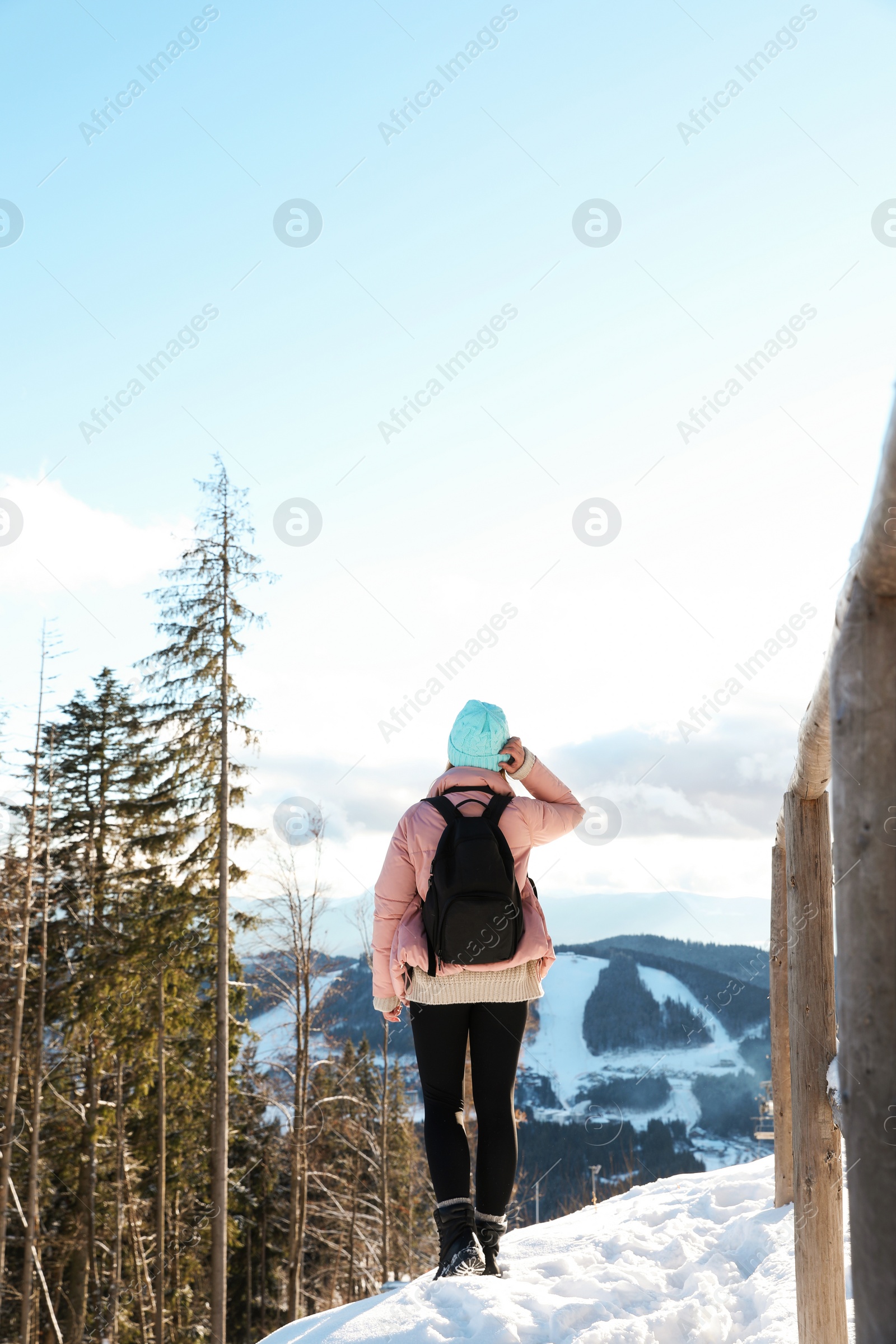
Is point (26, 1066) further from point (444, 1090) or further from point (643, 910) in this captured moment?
point (643, 910)

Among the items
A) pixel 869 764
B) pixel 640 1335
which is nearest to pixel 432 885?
pixel 640 1335

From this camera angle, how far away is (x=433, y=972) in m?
3.54

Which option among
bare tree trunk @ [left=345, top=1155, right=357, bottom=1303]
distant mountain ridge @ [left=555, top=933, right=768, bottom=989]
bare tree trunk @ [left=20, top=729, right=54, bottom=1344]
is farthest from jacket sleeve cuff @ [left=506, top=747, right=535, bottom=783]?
distant mountain ridge @ [left=555, top=933, right=768, bottom=989]

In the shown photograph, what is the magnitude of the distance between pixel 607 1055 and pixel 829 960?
463 feet

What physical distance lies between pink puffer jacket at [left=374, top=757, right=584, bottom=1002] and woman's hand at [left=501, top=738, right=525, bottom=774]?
2.1 inches

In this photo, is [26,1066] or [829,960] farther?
[26,1066]

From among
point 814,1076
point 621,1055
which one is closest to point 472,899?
point 814,1076

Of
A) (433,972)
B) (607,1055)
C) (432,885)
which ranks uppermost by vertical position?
(432,885)

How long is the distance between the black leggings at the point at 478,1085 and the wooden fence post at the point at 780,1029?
1870 mm

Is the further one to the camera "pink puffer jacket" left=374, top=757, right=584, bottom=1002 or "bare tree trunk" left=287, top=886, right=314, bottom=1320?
"bare tree trunk" left=287, top=886, right=314, bottom=1320

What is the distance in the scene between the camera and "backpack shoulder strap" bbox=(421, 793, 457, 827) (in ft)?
11.9

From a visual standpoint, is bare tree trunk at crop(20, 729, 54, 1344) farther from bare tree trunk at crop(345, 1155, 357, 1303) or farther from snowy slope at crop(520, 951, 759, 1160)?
snowy slope at crop(520, 951, 759, 1160)

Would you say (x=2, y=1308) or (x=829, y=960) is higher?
(x=829, y=960)

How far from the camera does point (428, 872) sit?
11.9 ft
